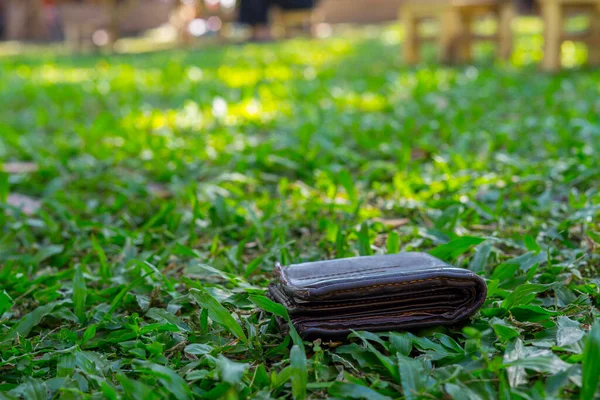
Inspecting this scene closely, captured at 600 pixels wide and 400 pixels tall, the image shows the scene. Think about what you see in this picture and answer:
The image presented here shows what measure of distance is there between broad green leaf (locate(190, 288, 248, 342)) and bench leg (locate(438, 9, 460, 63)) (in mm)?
5300

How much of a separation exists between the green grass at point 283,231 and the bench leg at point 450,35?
59.5 inches

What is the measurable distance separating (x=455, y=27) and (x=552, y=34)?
1127 millimetres

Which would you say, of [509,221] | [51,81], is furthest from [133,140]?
[51,81]

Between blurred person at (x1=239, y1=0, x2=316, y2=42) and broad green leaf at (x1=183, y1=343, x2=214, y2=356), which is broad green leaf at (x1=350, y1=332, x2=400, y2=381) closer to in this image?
broad green leaf at (x1=183, y1=343, x2=214, y2=356)

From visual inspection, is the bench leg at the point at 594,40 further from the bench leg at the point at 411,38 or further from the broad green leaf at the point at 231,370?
the broad green leaf at the point at 231,370

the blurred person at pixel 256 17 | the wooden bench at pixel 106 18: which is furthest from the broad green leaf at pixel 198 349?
the blurred person at pixel 256 17

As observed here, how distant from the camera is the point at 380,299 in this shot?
4.75 feet

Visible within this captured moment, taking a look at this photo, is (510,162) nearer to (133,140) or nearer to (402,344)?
(402,344)

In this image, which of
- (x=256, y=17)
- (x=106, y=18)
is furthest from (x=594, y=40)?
(x=106, y=18)

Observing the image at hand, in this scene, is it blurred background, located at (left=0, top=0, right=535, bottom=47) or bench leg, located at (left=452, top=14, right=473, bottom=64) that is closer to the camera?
bench leg, located at (left=452, top=14, right=473, bottom=64)

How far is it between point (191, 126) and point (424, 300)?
2.78 m

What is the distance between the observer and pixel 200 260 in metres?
2.02

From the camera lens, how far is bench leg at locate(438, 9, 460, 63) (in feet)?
20.9

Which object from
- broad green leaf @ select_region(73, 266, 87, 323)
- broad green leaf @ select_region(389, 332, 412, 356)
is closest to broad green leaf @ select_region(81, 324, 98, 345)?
broad green leaf @ select_region(73, 266, 87, 323)
